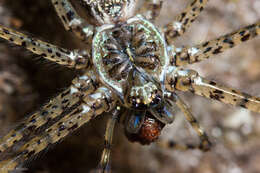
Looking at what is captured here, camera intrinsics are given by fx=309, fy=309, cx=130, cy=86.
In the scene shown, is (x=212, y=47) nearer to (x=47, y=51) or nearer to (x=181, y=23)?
(x=181, y=23)

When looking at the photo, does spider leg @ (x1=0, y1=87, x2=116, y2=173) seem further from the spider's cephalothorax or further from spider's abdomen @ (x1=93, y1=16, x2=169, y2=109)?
the spider's cephalothorax

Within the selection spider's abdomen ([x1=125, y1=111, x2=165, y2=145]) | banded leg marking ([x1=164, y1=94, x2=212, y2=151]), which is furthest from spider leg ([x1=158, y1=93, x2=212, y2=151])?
spider's abdomen ([x1=125, y1=111, x2=165, y2=145])

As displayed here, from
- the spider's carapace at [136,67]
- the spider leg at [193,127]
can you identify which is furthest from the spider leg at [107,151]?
the spider leg at [193,127]

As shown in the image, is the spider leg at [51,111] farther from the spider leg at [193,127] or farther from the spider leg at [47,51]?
the spider leg at [193,127]

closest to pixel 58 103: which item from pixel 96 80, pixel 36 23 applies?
pixel 96 80

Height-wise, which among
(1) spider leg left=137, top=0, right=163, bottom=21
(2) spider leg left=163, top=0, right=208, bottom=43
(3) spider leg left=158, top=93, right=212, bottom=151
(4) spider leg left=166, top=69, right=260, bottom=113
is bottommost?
(3) spider leg left=158, top=93, right=212, bottom=151

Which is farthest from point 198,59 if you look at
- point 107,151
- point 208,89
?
point 107,151

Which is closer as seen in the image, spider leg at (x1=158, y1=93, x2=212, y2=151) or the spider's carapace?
the spider's carapace
